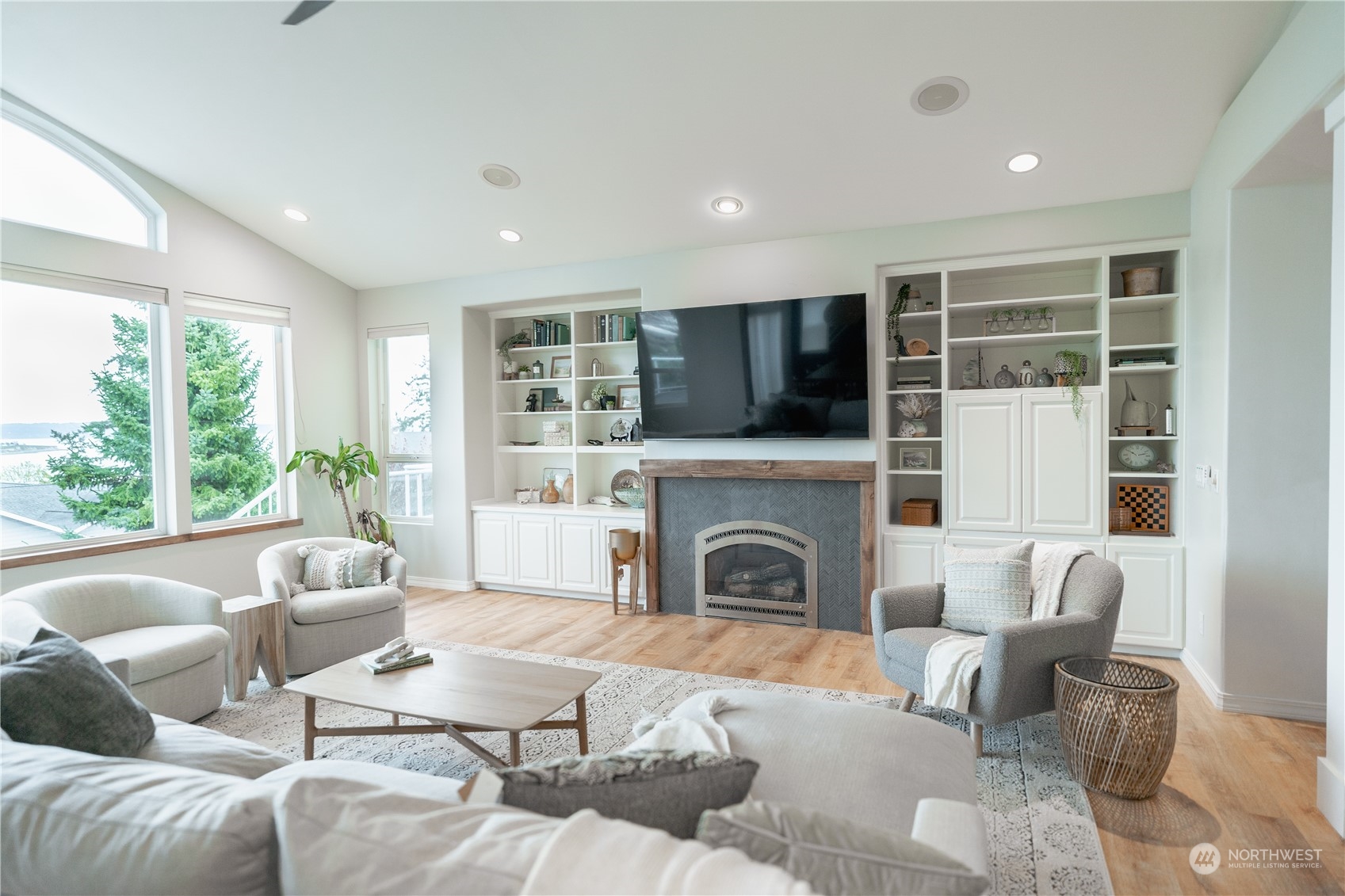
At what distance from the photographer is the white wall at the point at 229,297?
4.05m

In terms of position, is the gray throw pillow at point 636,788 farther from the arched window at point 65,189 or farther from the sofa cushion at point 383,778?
the arched window at point 65,189

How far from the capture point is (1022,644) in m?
2.59

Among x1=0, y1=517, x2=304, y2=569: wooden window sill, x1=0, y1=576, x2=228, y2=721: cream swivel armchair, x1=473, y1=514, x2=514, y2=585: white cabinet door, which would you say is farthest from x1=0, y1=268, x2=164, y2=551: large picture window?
x1=473, y1=514, x2=514, y2=585: white cabinet door

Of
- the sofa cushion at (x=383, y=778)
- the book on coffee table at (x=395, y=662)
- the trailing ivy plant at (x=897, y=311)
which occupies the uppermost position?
the trailing ivy plant at (x=897, y=311)

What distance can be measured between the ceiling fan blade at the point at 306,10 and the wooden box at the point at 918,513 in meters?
3.83

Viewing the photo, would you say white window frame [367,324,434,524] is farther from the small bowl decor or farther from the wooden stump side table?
the wooden stump side table

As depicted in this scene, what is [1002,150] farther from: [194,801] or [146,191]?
[146,191]

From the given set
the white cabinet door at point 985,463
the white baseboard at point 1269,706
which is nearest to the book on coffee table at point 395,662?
the white cabinet door at point 985,463

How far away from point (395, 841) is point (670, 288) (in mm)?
4376

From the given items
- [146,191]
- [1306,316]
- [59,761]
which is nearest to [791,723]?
[59,761]

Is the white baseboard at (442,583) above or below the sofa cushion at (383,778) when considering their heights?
below

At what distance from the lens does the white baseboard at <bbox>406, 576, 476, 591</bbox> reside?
19.0 feet

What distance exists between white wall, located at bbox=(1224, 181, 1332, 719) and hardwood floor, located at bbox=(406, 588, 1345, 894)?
31cm

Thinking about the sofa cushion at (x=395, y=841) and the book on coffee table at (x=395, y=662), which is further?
the book on coffee table at (x=395, y=662)
